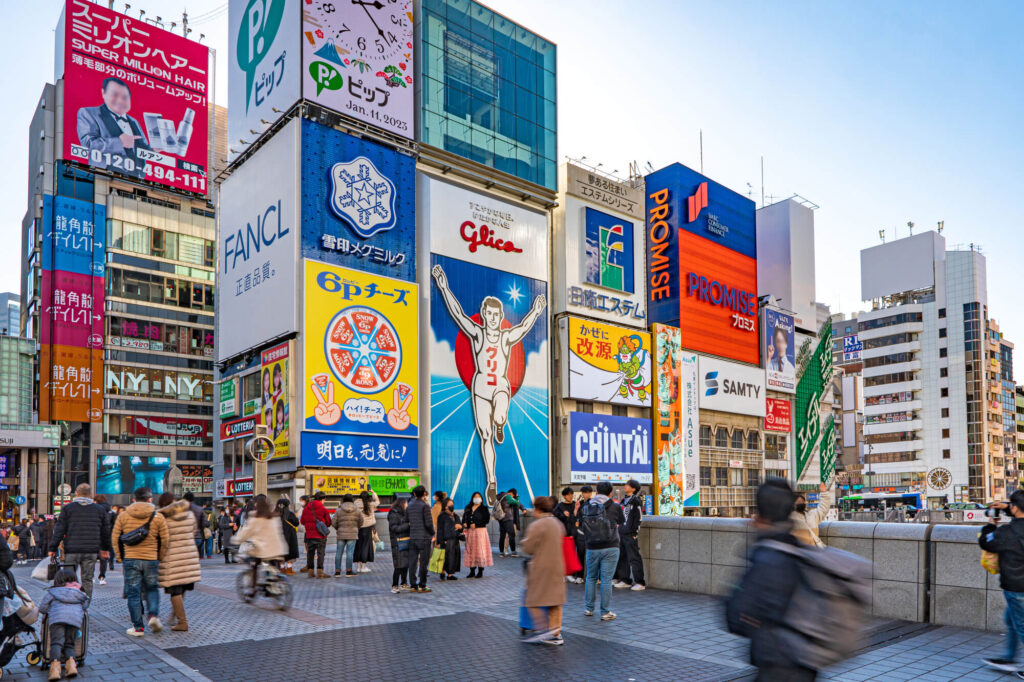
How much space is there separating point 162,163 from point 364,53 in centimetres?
3310

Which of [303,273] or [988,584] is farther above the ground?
[303,273]

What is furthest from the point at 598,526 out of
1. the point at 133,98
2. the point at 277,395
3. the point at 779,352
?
the point at 133,98

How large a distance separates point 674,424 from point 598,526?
45418 mm

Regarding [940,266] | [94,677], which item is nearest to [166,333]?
[94,677]

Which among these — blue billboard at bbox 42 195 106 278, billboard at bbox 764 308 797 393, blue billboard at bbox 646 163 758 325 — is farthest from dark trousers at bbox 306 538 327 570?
billboard at bbox 764 308 797 393

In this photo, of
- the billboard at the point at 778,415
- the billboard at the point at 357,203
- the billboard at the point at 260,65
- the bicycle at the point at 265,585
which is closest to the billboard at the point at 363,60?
the billboard at the point at 260,65

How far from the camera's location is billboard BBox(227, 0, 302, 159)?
38.9 metres

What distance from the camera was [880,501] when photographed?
239ft

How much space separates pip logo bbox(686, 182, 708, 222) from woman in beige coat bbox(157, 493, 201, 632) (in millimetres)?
51564

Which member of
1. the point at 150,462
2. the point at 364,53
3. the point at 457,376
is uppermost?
the point at 364,53

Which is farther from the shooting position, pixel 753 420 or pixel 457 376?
pixel 753 420

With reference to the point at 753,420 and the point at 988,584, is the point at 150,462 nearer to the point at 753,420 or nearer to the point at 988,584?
the point at 753,420

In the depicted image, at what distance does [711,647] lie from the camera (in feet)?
31.3

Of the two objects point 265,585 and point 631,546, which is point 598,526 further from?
point 265,585
